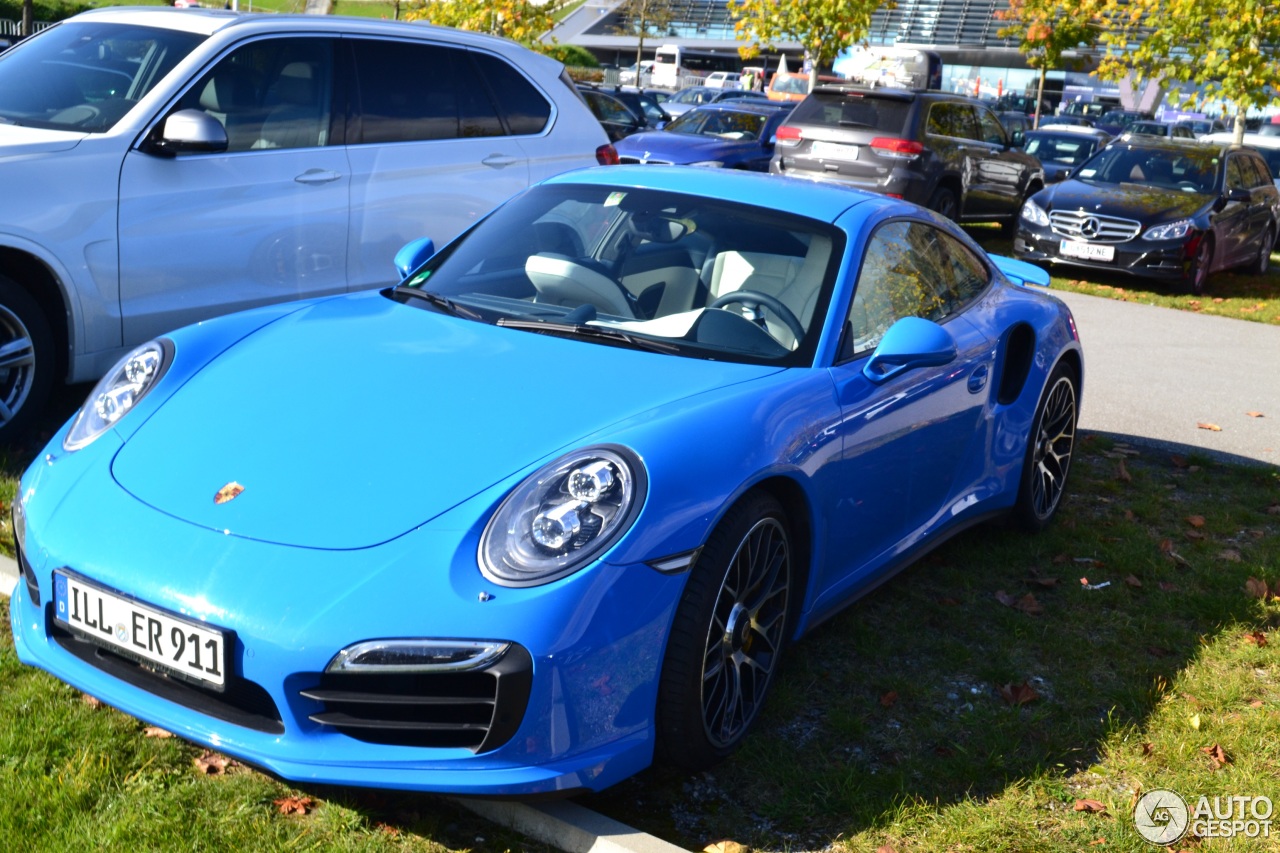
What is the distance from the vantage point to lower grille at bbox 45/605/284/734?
2.85 metres

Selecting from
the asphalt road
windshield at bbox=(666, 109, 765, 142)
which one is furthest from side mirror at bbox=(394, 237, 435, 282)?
windshield at bbox=(666, 109, 765, 142)

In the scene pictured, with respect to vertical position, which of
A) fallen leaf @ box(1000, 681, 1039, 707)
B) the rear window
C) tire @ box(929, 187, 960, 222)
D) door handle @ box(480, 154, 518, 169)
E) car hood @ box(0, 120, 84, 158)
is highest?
car hood @ box(0, 120, 84, 158)

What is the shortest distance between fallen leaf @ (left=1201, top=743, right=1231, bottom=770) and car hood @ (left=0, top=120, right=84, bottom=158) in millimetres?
4651

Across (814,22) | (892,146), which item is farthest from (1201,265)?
(814,22)

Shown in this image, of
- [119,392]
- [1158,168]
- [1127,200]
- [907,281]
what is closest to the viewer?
[119,392]

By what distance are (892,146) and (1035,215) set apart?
1.80 m

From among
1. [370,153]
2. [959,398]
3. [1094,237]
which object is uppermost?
[370,153]

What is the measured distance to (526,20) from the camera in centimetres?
2550

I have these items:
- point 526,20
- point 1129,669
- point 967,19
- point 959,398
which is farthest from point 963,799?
point 967,19

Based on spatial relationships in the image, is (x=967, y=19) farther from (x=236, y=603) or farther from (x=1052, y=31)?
(x=236, y=603)

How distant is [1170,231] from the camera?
13461 mm

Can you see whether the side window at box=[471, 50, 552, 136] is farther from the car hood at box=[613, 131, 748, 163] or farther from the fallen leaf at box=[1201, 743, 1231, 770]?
the car hood at box=[613, 131, 748, 163]

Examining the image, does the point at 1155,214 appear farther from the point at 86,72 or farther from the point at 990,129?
the point at 86,72

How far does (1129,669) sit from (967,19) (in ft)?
246
